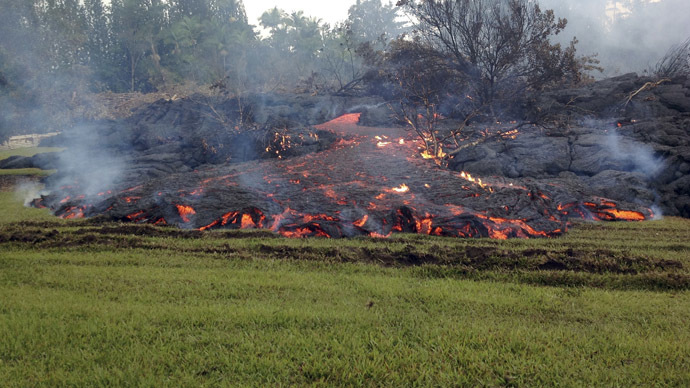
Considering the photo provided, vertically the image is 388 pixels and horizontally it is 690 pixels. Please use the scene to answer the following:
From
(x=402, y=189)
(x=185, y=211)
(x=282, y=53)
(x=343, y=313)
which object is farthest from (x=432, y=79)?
(x=282, y=53)

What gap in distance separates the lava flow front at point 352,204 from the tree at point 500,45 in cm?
854

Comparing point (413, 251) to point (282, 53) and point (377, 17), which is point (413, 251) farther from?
point (377, 17)

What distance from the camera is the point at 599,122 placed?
15.6 m

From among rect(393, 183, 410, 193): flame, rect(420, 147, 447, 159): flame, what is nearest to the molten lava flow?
rect(393, 183, 410, 193): flame

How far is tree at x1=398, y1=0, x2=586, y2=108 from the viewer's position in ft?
57.5

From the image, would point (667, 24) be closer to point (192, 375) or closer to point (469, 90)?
point (469, 90)

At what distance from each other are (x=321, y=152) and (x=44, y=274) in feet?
36.4

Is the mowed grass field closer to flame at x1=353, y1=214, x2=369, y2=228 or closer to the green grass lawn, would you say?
the green grass lawn

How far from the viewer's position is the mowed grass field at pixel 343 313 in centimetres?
329

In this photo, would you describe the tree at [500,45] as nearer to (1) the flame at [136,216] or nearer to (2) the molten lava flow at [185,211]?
(2) the molten lava flow at [185,211]

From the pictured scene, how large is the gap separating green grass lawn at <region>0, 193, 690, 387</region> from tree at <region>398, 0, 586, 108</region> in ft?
42.9

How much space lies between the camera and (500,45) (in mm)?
17484

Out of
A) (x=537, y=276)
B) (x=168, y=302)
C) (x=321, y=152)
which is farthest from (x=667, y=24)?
(x=168, y=302)

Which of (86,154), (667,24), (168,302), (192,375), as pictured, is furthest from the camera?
(667,24)
